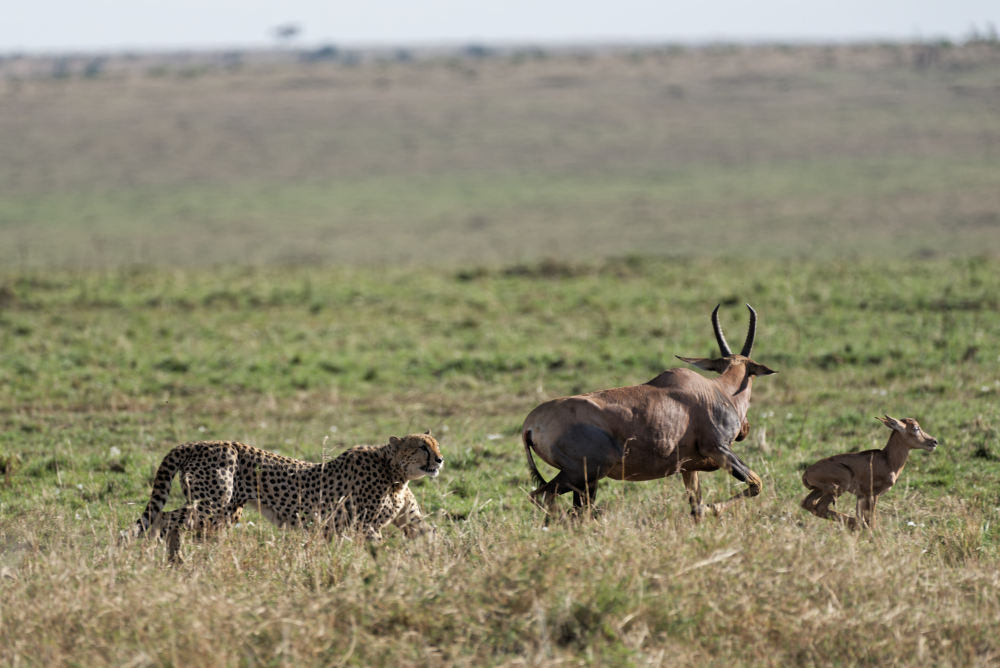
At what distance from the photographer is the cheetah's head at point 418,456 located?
8539 millimetres

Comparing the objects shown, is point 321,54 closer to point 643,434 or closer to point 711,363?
point 711,363

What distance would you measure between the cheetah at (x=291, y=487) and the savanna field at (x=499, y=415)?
0.30m

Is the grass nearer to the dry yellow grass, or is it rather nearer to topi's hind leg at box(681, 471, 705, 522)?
topi's hind leg at box(681, 471, 705, 522)

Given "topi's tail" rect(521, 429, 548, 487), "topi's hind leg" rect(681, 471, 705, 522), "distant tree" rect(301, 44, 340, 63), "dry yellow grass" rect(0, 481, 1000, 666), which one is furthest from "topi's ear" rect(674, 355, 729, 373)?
"distant tree" rect(301, 44, 340, 63)

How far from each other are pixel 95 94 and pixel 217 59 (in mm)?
80821

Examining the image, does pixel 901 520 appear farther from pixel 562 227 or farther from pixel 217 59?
pixel 217 59

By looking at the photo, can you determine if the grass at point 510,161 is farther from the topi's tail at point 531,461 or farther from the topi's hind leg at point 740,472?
the topi's tail at point 531,461

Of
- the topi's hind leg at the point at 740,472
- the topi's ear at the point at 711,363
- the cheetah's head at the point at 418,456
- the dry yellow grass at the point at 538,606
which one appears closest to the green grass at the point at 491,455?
the dry yellow grass at the point at 538,606

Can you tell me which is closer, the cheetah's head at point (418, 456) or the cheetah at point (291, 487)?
the cheetah at point (291, 487)

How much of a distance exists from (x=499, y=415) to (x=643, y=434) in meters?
4.82

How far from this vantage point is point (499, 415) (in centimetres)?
1324

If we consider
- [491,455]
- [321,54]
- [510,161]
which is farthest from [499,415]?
[321,54]

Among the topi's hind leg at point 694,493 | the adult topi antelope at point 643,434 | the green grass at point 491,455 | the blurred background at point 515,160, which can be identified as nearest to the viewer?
the green grass at point 491,455

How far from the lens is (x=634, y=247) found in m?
40.4
